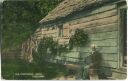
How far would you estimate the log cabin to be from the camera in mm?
4828

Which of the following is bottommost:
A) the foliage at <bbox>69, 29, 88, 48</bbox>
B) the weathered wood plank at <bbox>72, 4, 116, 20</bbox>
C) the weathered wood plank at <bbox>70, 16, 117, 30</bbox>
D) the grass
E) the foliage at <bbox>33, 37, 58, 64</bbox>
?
→ the grass

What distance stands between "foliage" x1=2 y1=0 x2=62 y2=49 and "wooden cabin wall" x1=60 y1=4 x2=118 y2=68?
1.13 feet

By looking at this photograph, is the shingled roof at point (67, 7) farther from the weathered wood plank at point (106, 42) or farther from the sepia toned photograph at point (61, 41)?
the weathered wood plank at point (106, 42)

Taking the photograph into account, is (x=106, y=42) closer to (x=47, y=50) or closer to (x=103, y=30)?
(x=103, y=30)

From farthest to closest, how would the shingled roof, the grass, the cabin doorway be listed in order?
the shingled roof
the grass
the cabin doorway

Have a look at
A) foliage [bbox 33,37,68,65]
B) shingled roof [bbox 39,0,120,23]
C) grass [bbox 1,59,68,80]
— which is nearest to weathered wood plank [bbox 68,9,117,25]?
shingled roof [bbox 39,0,120,23]

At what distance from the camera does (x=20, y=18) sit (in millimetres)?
4973

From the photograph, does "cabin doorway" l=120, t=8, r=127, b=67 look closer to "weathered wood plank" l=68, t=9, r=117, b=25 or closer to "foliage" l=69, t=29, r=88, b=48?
"weathered wood plank" l=68, t=9, r=117, b=25

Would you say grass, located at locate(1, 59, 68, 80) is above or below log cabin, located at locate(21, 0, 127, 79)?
below

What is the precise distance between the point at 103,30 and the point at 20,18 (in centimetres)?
85

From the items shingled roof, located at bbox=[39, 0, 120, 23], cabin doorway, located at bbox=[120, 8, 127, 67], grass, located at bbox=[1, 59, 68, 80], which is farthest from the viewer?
shingled roof, located at bbox=[39, 0, 120, 23]

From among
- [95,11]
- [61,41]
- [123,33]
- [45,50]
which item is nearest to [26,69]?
[45,50]

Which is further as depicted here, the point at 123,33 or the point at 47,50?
the point at 47,50

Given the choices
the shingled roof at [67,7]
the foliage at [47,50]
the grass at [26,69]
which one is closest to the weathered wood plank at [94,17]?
the shingled roof at [67,7]
